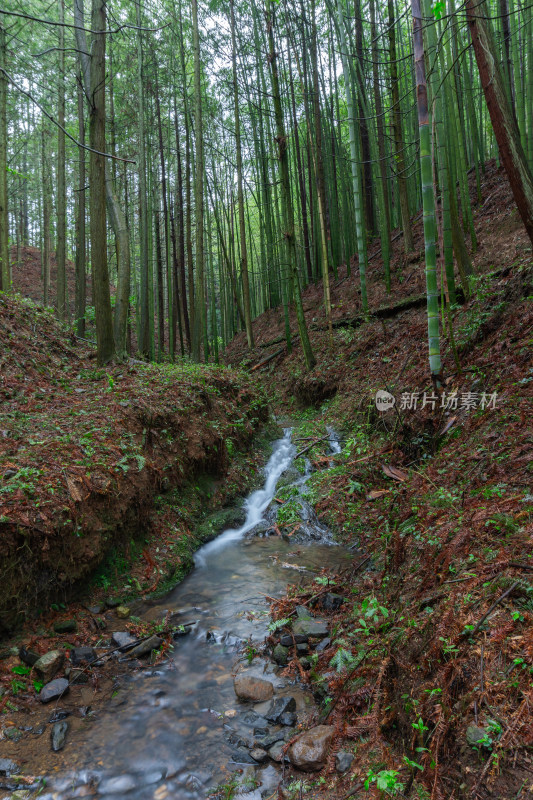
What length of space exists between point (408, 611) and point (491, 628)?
2.71 feet

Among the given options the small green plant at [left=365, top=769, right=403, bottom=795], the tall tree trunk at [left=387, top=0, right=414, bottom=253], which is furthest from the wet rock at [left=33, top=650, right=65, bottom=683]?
the tall tree trunk at [left=387, top=0, right=414, bottom=253]

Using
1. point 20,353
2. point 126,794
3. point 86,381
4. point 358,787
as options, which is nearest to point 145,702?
point 126,794

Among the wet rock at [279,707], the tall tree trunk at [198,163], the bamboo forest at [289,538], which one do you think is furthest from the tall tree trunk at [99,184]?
the wet rock at [279,707]

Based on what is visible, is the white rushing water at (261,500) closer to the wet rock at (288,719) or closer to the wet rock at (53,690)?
the wet rock at (53,690)

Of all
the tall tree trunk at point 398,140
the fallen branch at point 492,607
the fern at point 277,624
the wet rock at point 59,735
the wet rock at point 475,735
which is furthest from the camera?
the tall tree trunk at point 398,140

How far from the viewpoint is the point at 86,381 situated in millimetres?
6859

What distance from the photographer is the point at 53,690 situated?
125 inches

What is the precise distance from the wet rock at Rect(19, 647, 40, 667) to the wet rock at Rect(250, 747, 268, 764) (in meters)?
1.78

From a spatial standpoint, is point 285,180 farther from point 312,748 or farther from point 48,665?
point 312,748

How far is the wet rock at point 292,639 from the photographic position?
369 cm

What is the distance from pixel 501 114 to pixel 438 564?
488 centimetres

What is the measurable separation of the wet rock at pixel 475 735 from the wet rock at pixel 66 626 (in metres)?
3.26

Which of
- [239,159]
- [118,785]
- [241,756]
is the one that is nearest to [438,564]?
[241,756]

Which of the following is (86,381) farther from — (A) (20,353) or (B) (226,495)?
(B) (226,495)
